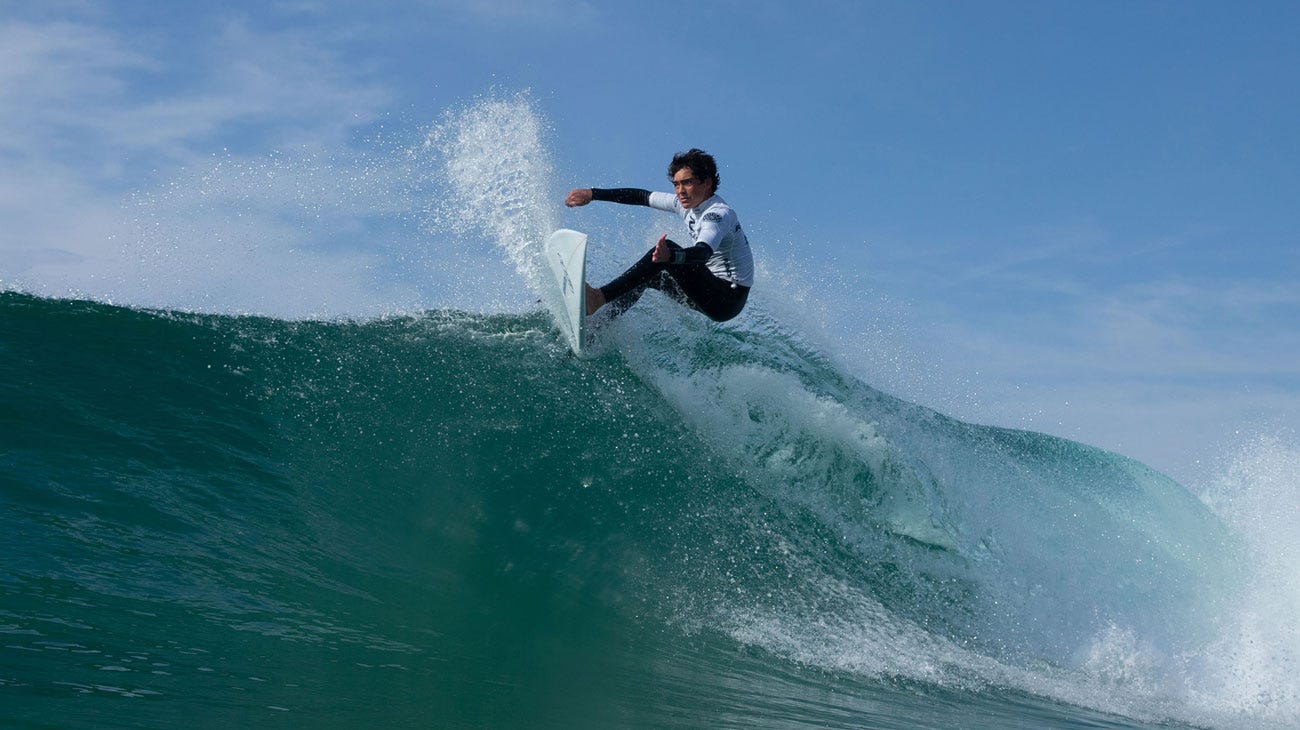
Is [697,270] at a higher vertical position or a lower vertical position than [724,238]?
lower

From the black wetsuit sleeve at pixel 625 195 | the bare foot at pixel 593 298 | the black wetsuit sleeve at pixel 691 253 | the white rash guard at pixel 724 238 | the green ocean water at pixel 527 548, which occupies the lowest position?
the green ocean water at pixel 527 548

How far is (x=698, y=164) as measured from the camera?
545 cm

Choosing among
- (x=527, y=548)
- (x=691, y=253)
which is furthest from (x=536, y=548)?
(x=691, y=253)

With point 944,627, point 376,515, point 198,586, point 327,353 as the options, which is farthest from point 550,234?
point 944,627

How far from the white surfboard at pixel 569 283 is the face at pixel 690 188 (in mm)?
734

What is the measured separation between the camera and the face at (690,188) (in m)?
5.45

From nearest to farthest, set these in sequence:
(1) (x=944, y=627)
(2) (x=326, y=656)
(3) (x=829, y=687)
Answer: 1. (2) (x=326, y=656)
2. (3) (x=829, y=687)
3. (1) (x=944, y=627)

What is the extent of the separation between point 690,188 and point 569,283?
1.01 m

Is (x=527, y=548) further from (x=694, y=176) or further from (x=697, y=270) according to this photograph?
(x=694, y=176)

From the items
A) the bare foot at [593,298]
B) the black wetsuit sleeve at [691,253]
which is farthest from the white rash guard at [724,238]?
the bare foot at [593,298]

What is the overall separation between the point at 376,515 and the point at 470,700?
2192 millimetres

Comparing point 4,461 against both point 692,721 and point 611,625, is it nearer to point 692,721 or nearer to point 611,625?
point 611,625

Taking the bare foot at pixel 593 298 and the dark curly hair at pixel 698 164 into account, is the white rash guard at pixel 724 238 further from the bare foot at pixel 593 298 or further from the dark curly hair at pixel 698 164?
the bare foot at pixel 593 298

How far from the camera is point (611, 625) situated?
421 centimetres
